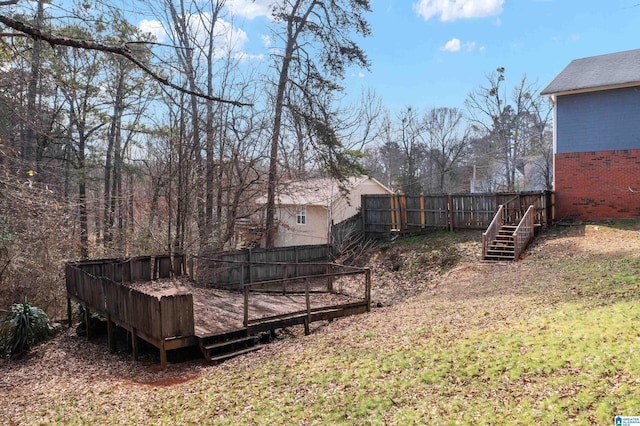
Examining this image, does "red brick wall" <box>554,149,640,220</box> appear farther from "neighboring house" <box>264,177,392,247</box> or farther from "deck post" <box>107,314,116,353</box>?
"deck post" <box>107,314,116,353</box>

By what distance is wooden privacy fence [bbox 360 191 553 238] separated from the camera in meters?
16.7

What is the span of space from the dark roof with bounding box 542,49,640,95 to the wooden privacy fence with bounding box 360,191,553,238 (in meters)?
4.34

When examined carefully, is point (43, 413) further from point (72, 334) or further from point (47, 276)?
point (47, 276)

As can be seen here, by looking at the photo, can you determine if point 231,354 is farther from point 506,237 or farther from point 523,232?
point 523,232

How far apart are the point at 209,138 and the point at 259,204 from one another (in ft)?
12.1

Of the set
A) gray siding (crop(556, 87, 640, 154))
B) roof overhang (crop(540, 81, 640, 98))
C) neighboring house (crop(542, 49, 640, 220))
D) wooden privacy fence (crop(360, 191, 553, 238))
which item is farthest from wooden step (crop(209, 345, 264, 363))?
roof overhang (crop(540, 81, 640, 98))

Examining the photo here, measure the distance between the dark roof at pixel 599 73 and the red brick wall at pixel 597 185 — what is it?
2.58 metres

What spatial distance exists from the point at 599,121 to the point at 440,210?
687 centimetres

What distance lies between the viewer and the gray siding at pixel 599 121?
16.4 metres

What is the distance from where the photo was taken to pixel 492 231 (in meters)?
14.9

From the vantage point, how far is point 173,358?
9000 millimetres

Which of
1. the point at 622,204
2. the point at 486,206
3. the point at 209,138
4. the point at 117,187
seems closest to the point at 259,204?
the point at 209,138

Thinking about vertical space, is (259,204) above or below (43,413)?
above

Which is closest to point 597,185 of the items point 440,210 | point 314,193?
point 440,210
